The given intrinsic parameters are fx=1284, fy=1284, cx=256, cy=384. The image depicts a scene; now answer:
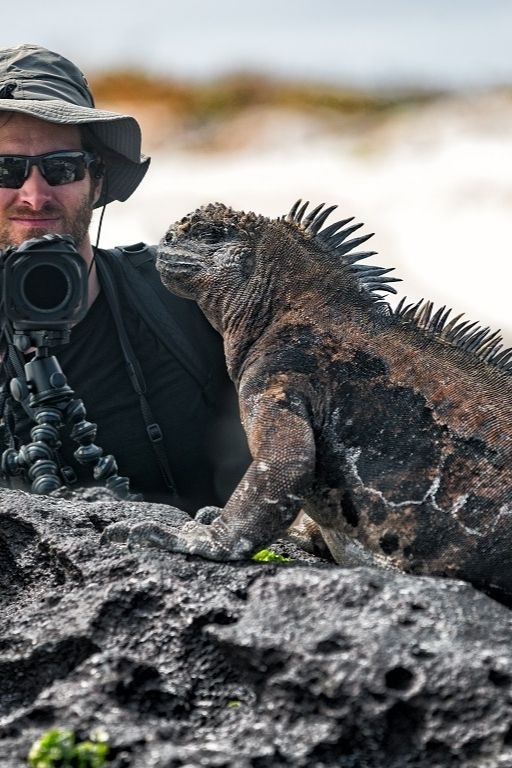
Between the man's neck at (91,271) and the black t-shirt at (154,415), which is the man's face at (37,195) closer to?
the man's neck at (91,271)

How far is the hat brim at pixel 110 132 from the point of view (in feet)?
19.9

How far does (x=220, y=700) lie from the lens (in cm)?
347

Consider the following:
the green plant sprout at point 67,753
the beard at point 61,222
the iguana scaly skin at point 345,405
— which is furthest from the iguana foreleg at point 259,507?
the beard at point 61,222

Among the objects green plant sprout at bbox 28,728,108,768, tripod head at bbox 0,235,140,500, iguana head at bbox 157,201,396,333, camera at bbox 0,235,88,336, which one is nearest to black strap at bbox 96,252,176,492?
tripod head at bbox 0,235,140,500

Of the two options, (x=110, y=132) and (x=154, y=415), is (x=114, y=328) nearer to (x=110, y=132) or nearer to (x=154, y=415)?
(x=154, y=415)

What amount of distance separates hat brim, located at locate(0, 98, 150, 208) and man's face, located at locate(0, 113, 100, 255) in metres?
0.14

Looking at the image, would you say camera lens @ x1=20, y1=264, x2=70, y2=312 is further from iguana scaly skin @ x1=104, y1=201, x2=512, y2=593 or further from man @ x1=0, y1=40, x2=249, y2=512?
man @ x1=0, y1=40, x2=249, y2=512

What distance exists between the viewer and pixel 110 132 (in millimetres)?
6566

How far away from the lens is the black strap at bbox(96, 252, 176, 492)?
5.96m

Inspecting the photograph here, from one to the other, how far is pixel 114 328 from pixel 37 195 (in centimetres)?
81

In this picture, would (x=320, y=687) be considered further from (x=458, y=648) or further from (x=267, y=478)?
(x=267, y=478)

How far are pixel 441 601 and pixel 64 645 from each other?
1081 millimetres

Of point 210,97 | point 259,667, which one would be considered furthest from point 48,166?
point 210,97

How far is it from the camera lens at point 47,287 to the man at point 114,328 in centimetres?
136
